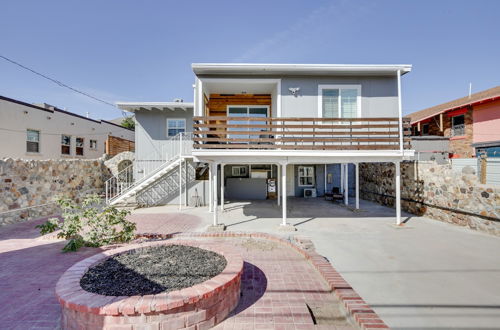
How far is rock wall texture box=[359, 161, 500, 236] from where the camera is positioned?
6586 millimetres

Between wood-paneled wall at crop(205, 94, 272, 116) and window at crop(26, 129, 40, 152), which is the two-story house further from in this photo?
window at crop(26, 129, 40, 152)

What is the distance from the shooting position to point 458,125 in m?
15.8

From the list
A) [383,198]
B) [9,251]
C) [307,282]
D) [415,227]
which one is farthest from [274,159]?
[9,251]

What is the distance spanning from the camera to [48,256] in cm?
523

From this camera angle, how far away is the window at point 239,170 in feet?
46.0

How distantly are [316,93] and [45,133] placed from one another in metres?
16.4

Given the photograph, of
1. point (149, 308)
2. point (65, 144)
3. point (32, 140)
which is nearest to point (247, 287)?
point (149, 308)

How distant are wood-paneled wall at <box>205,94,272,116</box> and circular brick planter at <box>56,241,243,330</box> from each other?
30.1 ft

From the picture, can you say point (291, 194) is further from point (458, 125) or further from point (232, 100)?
point (458, 125)

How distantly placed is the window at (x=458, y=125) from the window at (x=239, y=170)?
52.9ft

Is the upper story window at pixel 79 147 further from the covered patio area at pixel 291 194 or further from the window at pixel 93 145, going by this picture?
the covered patio area at pixel 291 194

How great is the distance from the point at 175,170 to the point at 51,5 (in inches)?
334

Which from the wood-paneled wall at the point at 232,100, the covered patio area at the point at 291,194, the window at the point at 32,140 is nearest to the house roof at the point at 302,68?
the wood-paneled wall at the point at 232,100

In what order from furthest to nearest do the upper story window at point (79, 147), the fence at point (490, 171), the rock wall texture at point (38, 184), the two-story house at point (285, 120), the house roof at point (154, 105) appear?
the upper story window at point (79, 147) < the house roof at point (154, 105) < the rock wall texture at point (38, 184) < the two-story house at point (285, 120) < the fence at point (490, 171)
